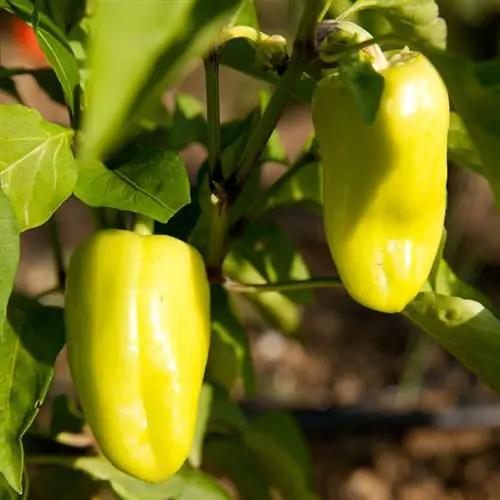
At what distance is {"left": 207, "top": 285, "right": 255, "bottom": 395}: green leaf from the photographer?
3.06 feet

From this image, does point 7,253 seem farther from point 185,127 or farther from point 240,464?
point 240,464

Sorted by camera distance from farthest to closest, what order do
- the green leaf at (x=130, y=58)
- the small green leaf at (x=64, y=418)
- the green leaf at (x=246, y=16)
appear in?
the small green leaf at (x=64, y=418) < the green leaf at (x=246, y=16) < the green leaf at (x=130, y=58)

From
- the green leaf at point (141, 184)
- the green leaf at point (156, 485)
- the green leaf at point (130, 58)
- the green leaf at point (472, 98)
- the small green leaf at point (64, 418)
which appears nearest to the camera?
the green leaf at point (130, 58)

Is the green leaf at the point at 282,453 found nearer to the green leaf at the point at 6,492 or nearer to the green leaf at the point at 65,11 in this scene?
the green leaf at the point at 6,492

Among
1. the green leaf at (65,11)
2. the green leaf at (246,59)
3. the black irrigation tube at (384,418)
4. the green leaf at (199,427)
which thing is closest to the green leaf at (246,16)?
the green leaf at (246,59)

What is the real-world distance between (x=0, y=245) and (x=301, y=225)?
1680mm

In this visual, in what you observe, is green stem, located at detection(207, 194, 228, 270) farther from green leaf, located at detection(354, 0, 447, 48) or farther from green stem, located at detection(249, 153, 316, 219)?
green leaf, located at detection(354, 0, 447, 48)

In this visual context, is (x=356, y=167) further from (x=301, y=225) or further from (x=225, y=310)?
(x=301, y=225)

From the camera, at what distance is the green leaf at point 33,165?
615 mm

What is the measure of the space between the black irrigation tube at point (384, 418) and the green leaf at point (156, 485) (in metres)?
0.66

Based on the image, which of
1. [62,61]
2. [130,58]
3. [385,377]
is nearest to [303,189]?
[62,61]

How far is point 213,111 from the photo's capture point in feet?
2.09

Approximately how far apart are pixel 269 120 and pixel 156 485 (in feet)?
1.28

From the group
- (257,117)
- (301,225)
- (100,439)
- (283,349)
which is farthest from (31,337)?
(301,225)
